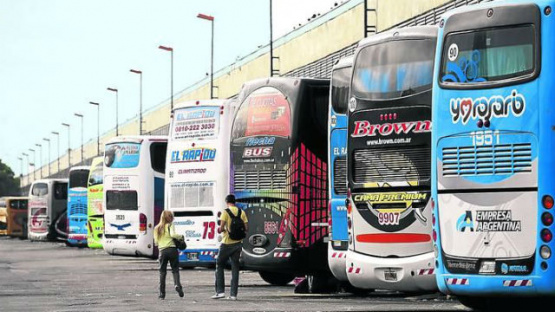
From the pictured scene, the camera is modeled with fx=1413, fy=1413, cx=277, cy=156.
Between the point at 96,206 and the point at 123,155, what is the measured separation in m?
8.79

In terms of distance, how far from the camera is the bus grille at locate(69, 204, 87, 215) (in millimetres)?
56812

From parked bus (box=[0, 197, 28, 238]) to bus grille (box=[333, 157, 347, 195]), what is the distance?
60324 mm

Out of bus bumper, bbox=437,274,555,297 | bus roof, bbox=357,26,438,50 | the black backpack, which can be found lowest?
bus bumper, bbox=437,274,555,297

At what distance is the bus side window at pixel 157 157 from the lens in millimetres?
39750

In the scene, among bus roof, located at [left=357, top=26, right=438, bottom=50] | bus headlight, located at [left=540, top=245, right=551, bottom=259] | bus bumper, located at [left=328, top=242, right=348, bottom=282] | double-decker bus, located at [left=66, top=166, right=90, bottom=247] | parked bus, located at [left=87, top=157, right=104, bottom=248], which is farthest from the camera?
double-decker bus, located at [left=66, top=166, right=90, bottom=247]

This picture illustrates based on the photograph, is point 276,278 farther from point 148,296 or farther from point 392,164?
point 392,164

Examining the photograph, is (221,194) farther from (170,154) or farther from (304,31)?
(304,31)

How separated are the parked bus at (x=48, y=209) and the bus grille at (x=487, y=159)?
49068 mm

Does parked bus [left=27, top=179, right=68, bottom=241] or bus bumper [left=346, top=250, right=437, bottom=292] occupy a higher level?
parked bus [left=27, top=179, right=68, bottom=241]

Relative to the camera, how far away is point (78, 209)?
5716 cm

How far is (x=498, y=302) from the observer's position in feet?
66.0

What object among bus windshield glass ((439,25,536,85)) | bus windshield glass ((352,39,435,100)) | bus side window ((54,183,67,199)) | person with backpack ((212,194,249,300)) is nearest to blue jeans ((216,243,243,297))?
person with backpack ((212,194,249,300))

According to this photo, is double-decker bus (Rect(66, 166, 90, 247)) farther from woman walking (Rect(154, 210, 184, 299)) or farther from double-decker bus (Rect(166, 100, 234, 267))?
woman walking (Rect(154, 210, 184, 299))

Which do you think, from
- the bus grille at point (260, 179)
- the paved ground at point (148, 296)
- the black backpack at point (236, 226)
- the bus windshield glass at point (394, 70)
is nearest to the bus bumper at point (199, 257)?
the paved ground at point (148, 296)
